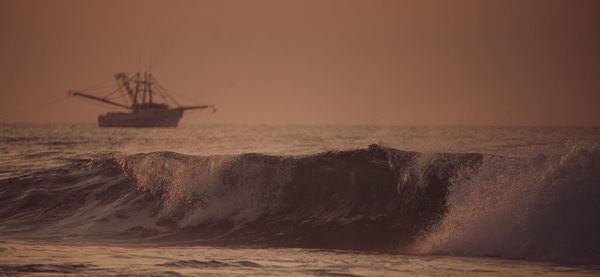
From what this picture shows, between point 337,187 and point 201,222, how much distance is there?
3484mm

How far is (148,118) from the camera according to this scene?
160750 millimetres

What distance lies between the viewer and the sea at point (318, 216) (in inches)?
327

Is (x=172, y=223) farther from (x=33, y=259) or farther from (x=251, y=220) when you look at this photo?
(x=33, y=259)

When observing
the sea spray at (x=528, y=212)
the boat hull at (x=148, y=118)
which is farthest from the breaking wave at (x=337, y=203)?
the boat hull at (x=148, y=118)

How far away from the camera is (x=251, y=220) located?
12.7m

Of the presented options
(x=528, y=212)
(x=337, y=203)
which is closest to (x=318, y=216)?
(x=337, y=203)

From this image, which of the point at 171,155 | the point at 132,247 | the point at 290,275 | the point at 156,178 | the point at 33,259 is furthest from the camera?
the point at 171,155

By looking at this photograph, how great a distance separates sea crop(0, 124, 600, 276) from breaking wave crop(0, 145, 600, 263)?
32 mm

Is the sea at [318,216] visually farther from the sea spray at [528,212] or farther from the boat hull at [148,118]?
the boat hull at [148,118]

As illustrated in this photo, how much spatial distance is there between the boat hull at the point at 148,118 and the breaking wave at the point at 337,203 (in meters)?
147

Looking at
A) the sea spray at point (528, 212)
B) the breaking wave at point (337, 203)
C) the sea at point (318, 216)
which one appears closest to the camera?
the sea at point (318, 216)

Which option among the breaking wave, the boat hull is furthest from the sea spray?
the boat hull

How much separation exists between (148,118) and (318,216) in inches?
6073

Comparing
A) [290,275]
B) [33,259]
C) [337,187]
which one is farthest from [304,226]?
[33,259]
